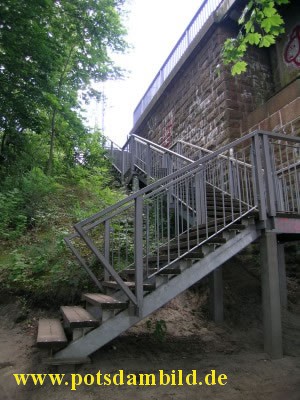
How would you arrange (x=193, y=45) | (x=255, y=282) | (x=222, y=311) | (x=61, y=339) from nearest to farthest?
(x=61, y=339) → (x=222, y=311) → (x=255, y=282) → (x=193, y=45)

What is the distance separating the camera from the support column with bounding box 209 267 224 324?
5.28 meters

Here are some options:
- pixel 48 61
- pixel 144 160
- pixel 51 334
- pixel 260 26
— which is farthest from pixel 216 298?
pixel 48 61

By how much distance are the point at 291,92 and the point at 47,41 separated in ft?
17.5

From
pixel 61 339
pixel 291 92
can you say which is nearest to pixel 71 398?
pixel 61 339

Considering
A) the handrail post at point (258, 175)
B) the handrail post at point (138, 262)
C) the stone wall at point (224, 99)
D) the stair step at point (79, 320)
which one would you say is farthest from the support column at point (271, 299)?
the stone wall at point (224, 99)

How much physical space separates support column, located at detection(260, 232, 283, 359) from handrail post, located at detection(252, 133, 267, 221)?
32cm

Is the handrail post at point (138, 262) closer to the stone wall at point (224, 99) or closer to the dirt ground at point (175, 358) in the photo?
the dirt ground at point (175, 358)

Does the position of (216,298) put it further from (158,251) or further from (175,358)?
(158,251)

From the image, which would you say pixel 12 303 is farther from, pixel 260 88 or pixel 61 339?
pixel 260 88

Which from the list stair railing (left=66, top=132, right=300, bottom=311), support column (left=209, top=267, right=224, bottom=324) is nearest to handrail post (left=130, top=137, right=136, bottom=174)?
stair railing (left=66, top=132, right=300, bottom=311)

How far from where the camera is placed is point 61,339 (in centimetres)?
323

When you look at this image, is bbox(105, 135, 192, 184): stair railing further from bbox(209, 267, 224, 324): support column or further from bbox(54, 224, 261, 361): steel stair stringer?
bbox(54, 224, 261, 361): steel stair stringer

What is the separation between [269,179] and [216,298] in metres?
2.16

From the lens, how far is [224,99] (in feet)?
27.6
